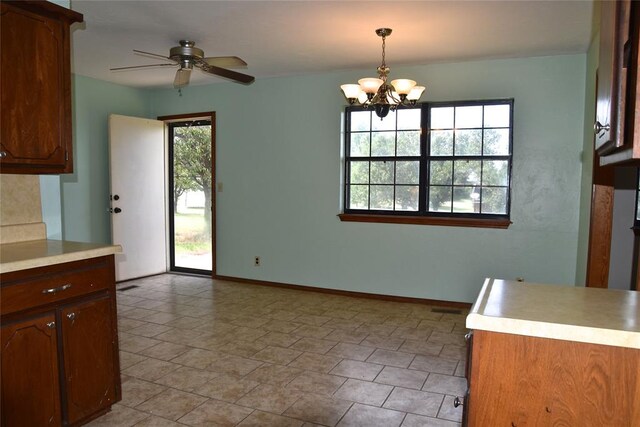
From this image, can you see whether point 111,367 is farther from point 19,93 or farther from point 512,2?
point 512,2

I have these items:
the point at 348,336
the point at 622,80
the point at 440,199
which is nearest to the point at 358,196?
the point at 440,199

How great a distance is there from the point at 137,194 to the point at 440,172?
3.74 meters

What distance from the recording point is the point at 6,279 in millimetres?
1902

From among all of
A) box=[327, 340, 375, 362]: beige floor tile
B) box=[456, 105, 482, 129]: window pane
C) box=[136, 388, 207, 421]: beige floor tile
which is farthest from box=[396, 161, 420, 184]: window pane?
box=[136, 388, 207, 421]: beige floor tile

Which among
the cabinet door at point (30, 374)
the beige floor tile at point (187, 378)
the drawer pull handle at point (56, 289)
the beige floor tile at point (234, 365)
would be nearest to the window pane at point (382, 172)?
the beige floor tile at point (234, 365)

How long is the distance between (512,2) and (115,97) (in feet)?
15.6

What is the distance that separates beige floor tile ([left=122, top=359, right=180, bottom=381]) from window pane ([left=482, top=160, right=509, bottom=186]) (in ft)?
10.8

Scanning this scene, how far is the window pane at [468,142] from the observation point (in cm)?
443

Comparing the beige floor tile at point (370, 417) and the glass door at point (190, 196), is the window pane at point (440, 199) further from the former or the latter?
the glass door at point (190, 196)

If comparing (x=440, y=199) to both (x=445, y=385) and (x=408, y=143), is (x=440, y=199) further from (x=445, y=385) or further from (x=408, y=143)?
(x=445, y=385)

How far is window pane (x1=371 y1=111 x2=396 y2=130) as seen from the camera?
15.6 feet

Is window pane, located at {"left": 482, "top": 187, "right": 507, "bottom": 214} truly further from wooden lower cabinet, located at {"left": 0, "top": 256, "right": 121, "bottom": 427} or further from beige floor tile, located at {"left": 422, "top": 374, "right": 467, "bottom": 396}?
wooden lower cabinet, located at {"left": 0, "top": 256, "right": 121, "bottom": 427}

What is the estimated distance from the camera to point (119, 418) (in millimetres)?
2449

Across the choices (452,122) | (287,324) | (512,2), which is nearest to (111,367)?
(287,324)
